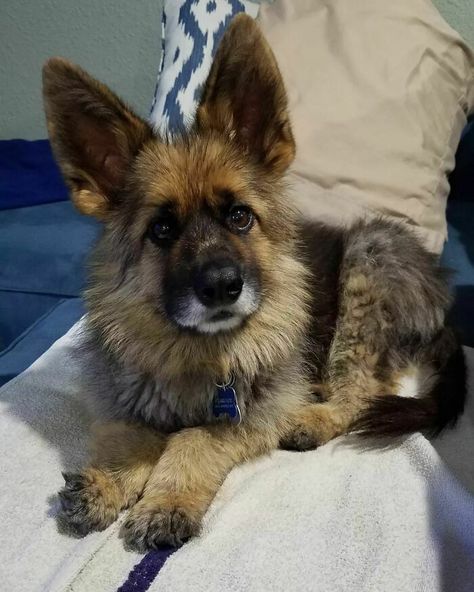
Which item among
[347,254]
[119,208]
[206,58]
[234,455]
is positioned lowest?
[234,455]

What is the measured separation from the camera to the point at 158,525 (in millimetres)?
1429

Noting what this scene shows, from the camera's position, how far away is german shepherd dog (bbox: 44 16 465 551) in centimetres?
155

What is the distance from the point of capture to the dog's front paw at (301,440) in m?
1.83

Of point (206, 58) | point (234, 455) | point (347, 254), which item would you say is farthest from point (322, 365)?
point (206, 58)

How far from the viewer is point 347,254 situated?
2219mm

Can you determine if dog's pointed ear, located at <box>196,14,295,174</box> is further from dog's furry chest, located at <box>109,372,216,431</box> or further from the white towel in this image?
the white towel

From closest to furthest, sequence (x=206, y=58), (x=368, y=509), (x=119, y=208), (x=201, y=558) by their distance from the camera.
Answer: (x=201, y=558)
(x=368, y=509)
(x=119, y=208)
(x=206, y=58)

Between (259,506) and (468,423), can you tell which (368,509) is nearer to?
(259,506)

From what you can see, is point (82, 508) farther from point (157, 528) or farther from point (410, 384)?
point (410, 384)

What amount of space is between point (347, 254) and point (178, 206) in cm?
83

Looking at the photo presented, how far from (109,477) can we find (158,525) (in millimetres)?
236

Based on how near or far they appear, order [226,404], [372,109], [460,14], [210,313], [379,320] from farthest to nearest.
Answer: [460,14] < [372,109] < [379,320] < [226,404] < [210,313]

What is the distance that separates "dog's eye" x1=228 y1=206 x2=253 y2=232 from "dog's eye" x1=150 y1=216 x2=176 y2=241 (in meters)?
0.17

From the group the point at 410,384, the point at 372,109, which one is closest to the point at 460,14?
the point at 372,109
